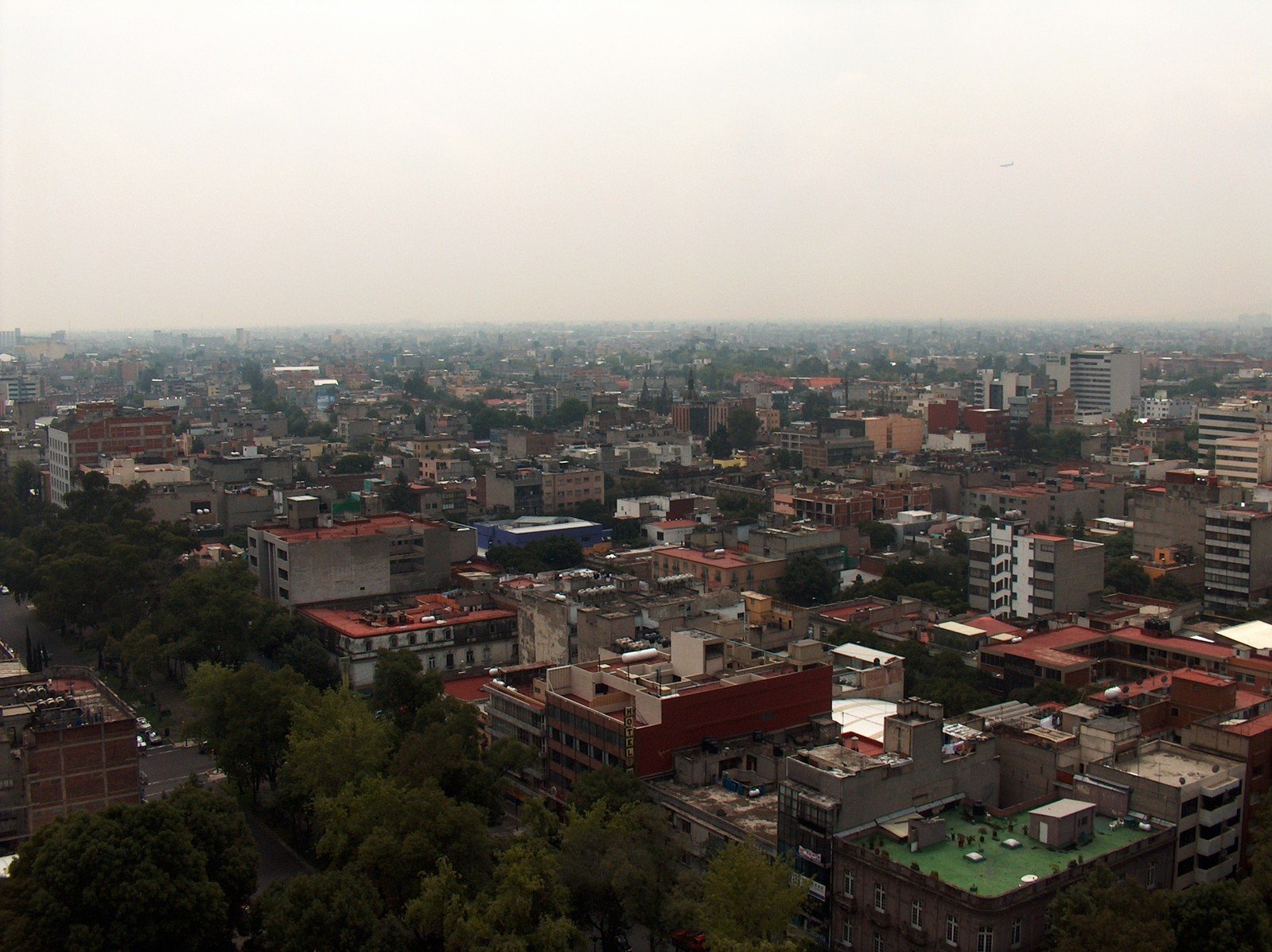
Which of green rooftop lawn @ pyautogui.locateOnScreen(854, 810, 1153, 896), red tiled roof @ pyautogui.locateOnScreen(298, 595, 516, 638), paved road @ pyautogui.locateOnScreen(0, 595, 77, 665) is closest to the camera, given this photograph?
green rooftop lawn @ pyautogui.locateOnScreen(854, 810, 1153, 896)

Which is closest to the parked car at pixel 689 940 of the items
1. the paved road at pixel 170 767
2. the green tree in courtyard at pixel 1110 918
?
the green tree in courtyard at pixel 1110 918

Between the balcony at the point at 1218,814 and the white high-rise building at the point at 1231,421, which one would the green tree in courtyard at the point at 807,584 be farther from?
the white high-rise building at the point at 1231,421

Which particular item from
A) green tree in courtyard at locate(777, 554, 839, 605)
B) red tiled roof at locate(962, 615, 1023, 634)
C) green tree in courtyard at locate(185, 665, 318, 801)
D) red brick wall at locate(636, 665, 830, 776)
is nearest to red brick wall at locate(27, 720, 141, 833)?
green tree in courtyard at locate(185, 665, 318, 801)

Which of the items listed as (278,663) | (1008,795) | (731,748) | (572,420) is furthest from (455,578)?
(572,420)

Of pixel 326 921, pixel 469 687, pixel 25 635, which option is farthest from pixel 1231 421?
pixel 326 921

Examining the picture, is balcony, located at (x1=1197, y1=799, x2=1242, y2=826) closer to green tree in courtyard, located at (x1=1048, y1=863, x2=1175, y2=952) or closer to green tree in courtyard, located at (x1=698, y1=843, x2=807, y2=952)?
green tree in courtyard, located at (x1=1048, y1=863, x2=1175, y2=952)
